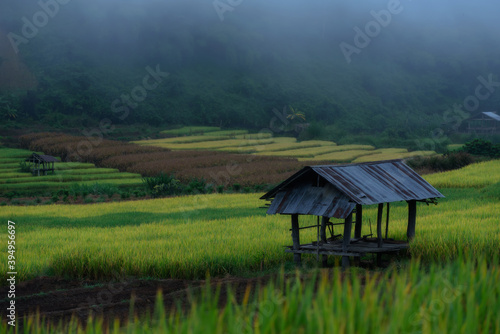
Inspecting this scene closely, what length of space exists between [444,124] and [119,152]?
45519 millimetres

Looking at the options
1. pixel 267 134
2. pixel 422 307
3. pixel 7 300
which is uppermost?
pixel 267 134

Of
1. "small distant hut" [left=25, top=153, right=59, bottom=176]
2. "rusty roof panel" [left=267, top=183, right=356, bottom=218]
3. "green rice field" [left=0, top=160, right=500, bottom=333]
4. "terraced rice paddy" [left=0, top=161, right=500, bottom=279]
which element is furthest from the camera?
"small distant hut" [left=25, top=153, right=59, bottom=176]

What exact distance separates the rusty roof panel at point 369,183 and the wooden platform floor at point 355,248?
878 mm

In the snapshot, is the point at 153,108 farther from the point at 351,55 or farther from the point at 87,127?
the point at 351,55

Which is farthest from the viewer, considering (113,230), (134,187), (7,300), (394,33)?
(394,33)

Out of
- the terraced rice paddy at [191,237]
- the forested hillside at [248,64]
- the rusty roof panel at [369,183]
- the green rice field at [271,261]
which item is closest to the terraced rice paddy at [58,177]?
the green rice field at [271,261]

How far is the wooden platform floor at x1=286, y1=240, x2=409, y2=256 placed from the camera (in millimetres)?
10367

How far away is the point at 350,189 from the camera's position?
1036 centimetres

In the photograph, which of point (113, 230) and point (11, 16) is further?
point (11, 16)

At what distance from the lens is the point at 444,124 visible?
70.4 m

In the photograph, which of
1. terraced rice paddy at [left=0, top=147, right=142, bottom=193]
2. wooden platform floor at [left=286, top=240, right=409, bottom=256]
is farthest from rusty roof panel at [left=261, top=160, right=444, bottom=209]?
terraced rice paddy at [left=0, top=147, right=142, bottom=193]

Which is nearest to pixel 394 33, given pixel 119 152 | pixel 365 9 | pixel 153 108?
pixel 365 9

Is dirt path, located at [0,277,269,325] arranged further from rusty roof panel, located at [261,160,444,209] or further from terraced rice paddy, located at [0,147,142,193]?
terraced rice paddy, located at [0,147,142,193]

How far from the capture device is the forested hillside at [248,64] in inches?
2773
